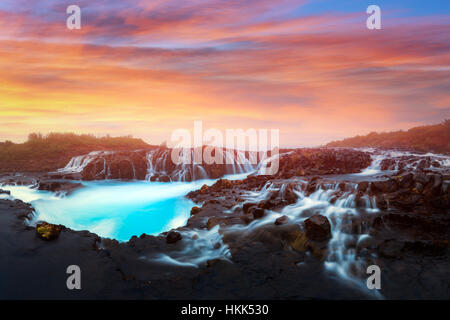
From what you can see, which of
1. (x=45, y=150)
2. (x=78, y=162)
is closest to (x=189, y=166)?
(x=78, y=162)

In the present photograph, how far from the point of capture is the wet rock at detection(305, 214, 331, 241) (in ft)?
23.8

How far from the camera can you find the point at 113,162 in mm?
22812

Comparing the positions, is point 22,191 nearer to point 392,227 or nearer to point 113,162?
point 113,162

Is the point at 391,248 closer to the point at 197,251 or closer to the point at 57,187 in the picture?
the point at 197,251

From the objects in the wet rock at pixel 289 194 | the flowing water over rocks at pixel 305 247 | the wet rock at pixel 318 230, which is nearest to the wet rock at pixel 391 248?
the flowing water over rocks at pixel 305 247

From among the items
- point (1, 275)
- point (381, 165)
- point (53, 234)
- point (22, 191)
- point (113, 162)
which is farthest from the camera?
point (113, 162)

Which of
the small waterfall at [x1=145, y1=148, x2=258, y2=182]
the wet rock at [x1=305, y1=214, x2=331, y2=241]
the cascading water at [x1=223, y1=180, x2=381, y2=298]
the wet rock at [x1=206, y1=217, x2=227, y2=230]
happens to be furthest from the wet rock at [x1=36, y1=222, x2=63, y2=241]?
the small waterfall at [x1=145, y1=148, x2=258, y2=182]

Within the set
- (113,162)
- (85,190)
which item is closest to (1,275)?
(85,190)

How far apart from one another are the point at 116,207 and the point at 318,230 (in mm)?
12185

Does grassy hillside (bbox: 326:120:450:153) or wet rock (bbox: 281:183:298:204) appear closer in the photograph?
wet rock (bbox: 281:183:298:204)

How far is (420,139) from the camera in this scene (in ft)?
103

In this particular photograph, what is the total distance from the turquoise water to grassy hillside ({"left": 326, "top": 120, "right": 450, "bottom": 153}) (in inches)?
1120

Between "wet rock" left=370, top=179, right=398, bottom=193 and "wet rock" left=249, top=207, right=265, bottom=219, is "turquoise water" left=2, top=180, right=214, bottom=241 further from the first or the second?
"wet rock" left=370, top=179, right=398, bottom=193
